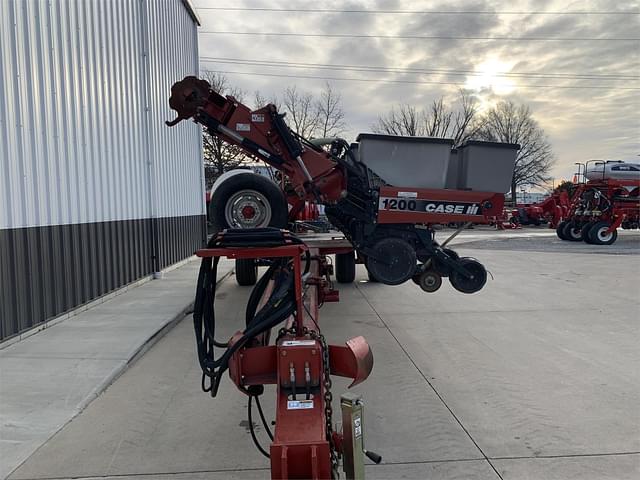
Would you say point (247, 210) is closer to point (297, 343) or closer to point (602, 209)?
point (297, 343)

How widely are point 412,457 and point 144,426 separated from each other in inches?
77.1

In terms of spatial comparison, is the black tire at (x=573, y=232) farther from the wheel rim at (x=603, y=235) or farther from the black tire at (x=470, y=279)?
the black tire at (x=470, y=279)

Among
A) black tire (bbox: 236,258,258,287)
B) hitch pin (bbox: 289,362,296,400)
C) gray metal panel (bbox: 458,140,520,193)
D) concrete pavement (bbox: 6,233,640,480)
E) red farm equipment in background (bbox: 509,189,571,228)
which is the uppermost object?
gray metal panel (bbox: 458,140,520,193)

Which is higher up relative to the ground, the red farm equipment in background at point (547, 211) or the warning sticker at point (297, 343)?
the red farm equipment in background at point (547, 211)

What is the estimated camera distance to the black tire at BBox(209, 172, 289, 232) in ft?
21.3

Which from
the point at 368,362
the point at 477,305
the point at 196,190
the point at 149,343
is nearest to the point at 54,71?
the point at 149,343

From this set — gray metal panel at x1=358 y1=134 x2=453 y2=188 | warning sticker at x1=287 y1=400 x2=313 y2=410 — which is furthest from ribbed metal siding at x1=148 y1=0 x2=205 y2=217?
warning sticker at x1=287 y1=400 x2=313 y2=410

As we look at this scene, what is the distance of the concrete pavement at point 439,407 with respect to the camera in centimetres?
309

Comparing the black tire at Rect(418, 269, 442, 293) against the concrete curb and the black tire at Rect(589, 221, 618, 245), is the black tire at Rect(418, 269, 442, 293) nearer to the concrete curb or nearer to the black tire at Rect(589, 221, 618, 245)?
the concrete curb

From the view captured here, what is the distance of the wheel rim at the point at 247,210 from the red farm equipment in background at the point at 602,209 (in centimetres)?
1601

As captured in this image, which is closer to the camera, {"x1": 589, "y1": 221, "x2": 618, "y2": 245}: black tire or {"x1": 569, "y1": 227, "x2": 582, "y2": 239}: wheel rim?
{"x1": 589, "y1": 221, "x2": 618, "y2": 245}: black tire

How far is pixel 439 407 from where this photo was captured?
12.9 feet

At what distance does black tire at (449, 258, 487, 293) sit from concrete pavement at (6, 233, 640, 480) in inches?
25.7

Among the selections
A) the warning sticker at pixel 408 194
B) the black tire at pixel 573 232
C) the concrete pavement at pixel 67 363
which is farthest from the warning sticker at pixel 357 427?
the black tire at pixel 573 232
